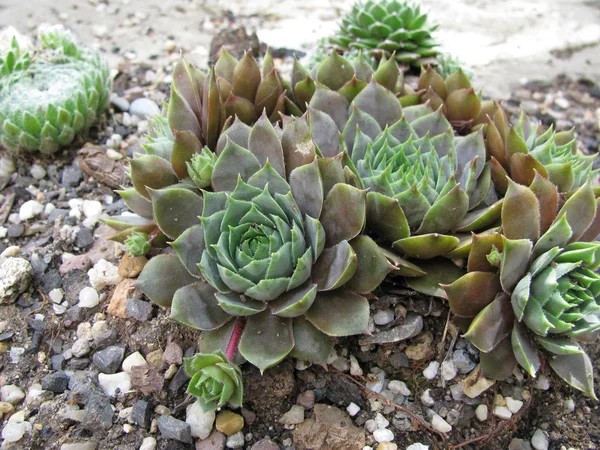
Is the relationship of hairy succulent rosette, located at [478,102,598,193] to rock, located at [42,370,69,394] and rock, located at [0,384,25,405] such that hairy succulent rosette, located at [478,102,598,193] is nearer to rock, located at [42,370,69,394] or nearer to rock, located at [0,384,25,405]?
rock, located at [42,370,69,394]

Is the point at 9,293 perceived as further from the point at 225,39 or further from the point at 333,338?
the point at 225,39

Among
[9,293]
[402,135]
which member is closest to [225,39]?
[402,135]

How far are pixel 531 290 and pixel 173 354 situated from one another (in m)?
1.37

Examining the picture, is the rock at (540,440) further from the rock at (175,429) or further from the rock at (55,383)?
the rock at (55,383)

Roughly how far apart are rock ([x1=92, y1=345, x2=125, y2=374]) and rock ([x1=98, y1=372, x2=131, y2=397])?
29mm

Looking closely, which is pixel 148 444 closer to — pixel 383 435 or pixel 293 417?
pixel 293 417

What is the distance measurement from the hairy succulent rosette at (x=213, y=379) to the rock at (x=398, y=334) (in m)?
0.55

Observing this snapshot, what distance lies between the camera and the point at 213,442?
204 cm

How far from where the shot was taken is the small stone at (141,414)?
6.75 ft

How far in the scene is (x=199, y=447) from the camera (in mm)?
2043

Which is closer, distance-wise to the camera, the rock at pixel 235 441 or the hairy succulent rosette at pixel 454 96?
the rock at pixel 235 441

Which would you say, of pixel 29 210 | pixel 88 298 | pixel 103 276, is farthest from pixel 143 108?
pixel 88 298

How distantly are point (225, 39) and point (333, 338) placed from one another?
240 centimetres

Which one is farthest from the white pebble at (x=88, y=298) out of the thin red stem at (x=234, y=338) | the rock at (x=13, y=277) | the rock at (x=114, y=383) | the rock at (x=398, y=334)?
the rock at (x=398, y=334)
